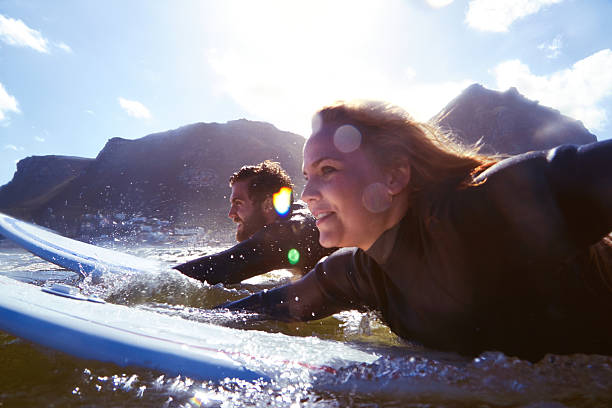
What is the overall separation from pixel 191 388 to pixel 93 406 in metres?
0.24

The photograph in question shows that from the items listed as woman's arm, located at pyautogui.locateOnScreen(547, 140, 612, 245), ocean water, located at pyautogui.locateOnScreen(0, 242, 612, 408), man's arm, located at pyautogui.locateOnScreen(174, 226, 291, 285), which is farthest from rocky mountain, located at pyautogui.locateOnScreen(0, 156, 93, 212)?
woman's arm, located at pyautogui.locateOnScreen(547, 140, 612, 245)

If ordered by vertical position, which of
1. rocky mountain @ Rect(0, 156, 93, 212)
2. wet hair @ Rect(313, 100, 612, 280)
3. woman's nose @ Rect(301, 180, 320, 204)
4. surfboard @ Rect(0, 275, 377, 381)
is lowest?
surfboard @ Rect(0, 275, 377, 381)

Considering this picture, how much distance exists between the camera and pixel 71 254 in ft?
12.0

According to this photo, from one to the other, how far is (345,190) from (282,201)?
217cm

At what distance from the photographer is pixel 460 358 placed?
1.15 meters

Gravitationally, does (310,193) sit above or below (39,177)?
below

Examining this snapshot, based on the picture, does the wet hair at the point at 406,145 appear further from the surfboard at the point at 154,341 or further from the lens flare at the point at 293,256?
the lens flare at the point at 293,256

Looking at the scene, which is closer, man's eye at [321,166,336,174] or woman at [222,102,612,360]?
woman at [222,102,612,360]

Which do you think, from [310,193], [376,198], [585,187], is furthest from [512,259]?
[310,193]

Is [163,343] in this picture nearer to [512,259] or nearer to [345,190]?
[345,190]

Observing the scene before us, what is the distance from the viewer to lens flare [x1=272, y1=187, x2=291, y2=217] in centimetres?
326

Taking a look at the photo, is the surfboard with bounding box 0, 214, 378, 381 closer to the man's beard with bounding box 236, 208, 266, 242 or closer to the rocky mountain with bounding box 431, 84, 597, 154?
the man's beard with bounding box 236, 208, 266, 242

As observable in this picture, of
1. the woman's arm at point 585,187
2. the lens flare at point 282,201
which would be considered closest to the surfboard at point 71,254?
the lens flare at point 282,201

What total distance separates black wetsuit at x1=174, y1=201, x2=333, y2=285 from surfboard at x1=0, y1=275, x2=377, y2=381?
3.48 ft
